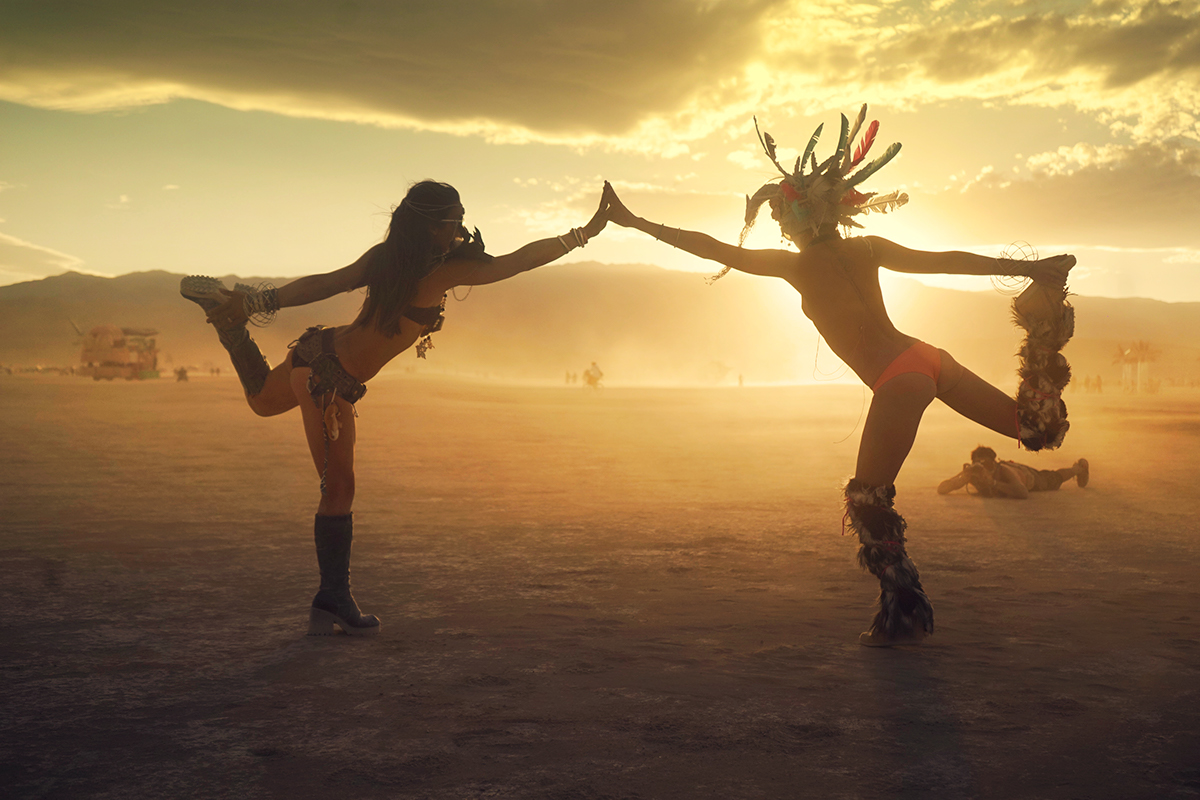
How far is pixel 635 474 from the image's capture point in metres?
12.1

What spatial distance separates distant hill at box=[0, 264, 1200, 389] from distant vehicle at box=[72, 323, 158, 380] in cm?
4741

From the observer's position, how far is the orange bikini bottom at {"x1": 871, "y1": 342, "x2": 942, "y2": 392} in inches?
183

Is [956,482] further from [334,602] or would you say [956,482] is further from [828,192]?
[334,602]

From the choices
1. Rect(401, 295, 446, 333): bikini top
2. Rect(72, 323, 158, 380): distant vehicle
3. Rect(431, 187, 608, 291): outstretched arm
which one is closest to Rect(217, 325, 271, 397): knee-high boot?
Rect(401, 295, 446, 333): bikini top

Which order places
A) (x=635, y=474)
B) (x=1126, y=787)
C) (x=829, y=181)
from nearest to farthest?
(x=1126, y=787) < (x=829, y=181) < (x=635, y=474)

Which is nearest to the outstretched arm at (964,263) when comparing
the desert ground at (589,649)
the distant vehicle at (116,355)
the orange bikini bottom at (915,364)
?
the orange bikini bottom at (915,364)

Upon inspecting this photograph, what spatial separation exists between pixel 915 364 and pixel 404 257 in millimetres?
2852

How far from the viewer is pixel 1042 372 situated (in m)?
4.90

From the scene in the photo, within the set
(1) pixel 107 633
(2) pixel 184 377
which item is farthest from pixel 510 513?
(2) pixel 184 377

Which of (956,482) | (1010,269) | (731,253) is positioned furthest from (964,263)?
(956,482)

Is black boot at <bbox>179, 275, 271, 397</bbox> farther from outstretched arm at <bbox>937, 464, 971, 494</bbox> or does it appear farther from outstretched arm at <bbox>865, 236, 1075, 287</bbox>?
outstretched arm at <bbox>937, 464, 971, 494</bbox>

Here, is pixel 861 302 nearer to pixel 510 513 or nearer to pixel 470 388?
pixel 510 513

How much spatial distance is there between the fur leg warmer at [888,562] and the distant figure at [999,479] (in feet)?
18.8

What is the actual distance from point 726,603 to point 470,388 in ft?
129
